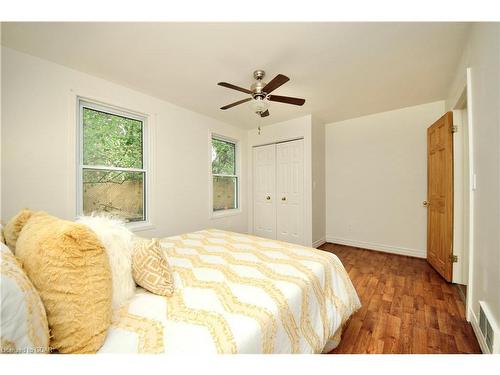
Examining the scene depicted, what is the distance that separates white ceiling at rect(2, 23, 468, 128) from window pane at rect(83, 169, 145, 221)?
3.81 ft

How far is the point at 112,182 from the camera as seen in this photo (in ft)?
8.28

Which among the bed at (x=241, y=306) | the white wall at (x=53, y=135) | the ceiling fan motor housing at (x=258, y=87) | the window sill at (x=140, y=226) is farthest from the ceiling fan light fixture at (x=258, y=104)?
the window sill at (x=140, y=226)

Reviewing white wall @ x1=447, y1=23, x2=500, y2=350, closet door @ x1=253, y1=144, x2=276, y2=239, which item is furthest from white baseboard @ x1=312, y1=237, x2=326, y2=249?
white wall @ x1=447, y1=23, x2=500, y2=350

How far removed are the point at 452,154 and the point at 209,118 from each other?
11.5 ft

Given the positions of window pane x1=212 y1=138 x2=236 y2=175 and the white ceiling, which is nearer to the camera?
the white ceiling

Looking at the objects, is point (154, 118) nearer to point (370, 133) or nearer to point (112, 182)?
point (112, 182)

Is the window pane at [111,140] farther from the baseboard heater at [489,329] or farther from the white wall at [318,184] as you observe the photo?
the baseboard heater at [489,329]

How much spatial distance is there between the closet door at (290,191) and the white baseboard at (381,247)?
0.87 m

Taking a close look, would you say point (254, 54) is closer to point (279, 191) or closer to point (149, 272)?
point (149, 272)

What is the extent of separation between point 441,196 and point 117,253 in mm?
3521

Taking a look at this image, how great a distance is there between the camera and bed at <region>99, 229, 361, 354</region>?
0.76m

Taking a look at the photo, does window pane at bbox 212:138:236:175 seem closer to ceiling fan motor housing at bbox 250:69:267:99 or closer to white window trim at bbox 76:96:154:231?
white window trim at bbox 76:96:154:231

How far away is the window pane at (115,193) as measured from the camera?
7.64 ft
